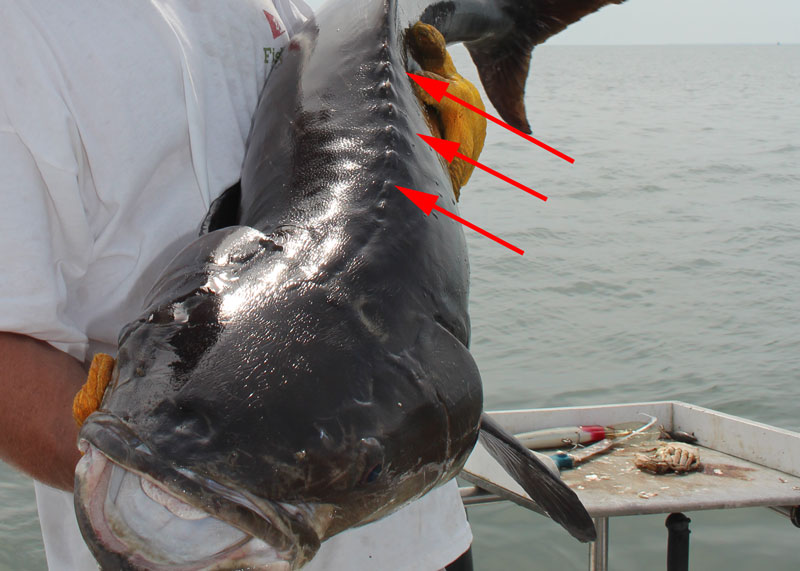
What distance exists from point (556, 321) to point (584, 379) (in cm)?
180

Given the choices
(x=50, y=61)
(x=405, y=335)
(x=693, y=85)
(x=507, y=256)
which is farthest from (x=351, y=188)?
(x=693, y=85)

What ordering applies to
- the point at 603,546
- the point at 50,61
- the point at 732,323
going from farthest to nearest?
the point at 732,323 → the point at 603,546 → the point at 50,61

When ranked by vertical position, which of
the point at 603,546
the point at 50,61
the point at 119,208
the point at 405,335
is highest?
the point at 50,61

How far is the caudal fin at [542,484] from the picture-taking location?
1.59m

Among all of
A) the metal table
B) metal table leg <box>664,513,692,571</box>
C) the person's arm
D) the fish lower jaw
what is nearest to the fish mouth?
the fish lower jaw

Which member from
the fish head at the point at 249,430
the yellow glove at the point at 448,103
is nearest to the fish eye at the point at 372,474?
the fish head at the point at 249,430

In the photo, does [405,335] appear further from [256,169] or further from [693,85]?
[693,85]

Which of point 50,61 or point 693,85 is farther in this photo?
point 693,85

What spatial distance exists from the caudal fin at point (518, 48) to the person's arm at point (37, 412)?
208 cm

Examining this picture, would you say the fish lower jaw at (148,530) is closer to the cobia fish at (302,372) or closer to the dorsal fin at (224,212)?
the cobia fish at (302,372)

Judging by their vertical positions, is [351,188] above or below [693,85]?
above

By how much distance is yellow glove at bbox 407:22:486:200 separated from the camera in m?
2.06

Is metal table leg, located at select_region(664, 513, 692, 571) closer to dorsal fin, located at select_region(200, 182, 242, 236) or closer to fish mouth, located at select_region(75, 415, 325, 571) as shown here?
dorsal fin, located at select_region(200, 182, 242, 236)

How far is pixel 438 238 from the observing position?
1.46 metres
